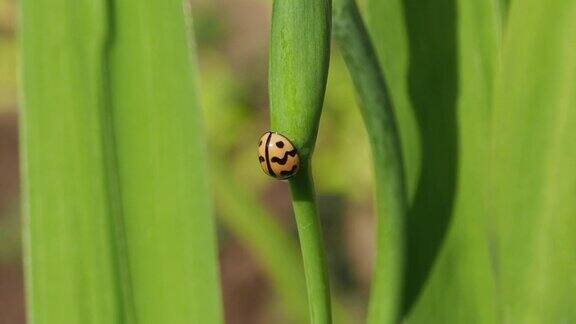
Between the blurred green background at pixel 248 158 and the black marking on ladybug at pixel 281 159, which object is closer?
the black marking on ladybug at pixel 281 159

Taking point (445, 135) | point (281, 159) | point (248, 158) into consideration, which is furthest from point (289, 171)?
point (248, 158)

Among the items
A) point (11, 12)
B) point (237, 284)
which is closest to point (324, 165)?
point (237, 284)

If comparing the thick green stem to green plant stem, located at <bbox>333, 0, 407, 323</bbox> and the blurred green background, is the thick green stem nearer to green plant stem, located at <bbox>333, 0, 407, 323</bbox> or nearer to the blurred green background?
green plant stem, located at <bbox>333, 0, 407, 323</bbox>

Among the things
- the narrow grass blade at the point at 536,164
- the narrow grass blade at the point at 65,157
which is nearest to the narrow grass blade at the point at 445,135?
the narrow grass blade at the point at 536,164

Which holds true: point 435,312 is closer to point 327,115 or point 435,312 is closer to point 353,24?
point 353,24

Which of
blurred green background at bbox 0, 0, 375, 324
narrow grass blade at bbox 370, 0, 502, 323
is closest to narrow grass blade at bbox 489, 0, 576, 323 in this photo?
narrow grass blade at bbox 370, 0, 502, 323

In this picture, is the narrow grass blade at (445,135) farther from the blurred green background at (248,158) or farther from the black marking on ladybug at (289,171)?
the blurred green background at (248,158)
